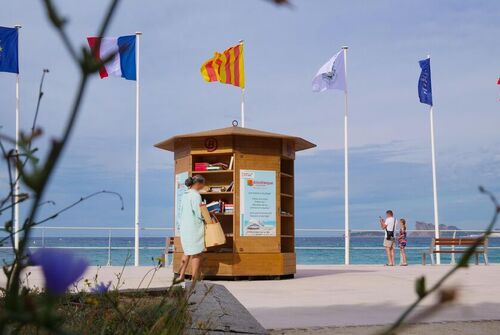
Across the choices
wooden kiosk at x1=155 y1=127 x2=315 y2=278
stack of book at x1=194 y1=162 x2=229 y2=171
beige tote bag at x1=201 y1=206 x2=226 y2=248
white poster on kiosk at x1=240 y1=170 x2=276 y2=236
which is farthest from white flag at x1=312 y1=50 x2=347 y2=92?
beige tote bag at x1=201 y1=206 x2=226 y2=248

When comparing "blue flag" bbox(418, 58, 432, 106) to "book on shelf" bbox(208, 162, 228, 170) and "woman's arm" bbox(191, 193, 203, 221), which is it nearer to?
"book on shelf" bbox(208, 162, 228, 170)

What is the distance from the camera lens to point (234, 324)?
13.4ft

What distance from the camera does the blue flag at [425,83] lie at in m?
21.0

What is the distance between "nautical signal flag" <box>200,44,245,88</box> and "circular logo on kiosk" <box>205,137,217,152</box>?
730 centimetres

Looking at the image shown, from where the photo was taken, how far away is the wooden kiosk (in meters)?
10.7

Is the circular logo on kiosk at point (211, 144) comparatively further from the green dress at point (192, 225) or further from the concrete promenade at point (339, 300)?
the concrete promenade at point (339, 300)

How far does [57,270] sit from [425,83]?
852 inches

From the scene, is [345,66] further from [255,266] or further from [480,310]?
[480,310]

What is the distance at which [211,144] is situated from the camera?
439 inches

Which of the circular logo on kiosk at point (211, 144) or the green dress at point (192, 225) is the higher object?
the circular logo on kiosk at point (211, 144)

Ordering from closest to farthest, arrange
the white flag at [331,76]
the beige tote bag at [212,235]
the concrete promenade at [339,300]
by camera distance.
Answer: the concrete promenade at [339,300], the beige tote bag at [212,235], the white flag at [331,76]

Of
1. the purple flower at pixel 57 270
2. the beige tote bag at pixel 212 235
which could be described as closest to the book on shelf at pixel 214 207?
the beige tote bag at pixel 212 235

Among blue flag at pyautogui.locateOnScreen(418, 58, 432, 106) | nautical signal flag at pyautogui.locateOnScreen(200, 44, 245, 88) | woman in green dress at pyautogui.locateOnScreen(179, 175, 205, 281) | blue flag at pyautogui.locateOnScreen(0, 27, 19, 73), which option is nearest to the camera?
woman in green dress at pyautogui.locateOnScreen(179, 175, 205, 281)

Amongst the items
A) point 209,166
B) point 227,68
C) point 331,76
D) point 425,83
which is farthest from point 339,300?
point 425,83
